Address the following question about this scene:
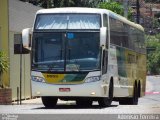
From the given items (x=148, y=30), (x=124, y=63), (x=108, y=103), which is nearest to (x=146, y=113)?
(x=108, y=103)

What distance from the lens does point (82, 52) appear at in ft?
66.8

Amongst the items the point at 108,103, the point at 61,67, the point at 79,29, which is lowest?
the point at 108,103

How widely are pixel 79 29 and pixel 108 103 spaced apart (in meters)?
3.22

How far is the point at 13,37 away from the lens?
33.1 metres

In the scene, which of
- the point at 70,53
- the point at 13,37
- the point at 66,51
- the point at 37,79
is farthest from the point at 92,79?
the point at 13,37

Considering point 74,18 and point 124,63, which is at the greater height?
point 74,18

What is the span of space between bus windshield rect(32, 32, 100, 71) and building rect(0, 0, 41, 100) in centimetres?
975

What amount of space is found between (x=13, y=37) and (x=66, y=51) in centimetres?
1312

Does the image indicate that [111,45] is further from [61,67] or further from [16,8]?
[16,8]

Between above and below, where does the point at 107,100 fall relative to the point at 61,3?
below

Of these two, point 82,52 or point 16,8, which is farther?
point 16,8

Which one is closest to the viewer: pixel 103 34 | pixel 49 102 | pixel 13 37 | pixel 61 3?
pixel 103 34

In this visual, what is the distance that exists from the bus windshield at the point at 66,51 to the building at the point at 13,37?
9753 mm

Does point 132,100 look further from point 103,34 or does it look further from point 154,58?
point 154,58
